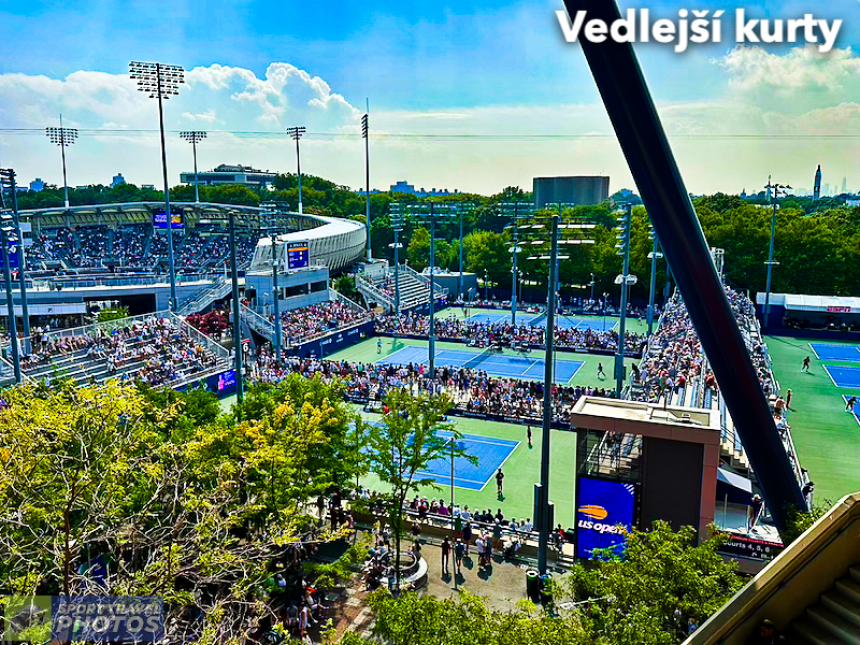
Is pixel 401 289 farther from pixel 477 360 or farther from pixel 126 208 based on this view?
pixel 126 208

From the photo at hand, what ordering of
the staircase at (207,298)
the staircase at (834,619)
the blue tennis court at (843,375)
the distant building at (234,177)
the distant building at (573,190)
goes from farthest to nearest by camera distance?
the distant building at (234,177)
the distant building at (573,190)
the staircase at (207,298)
the blue tennis court at (843,375)
the staircase at (834,619)

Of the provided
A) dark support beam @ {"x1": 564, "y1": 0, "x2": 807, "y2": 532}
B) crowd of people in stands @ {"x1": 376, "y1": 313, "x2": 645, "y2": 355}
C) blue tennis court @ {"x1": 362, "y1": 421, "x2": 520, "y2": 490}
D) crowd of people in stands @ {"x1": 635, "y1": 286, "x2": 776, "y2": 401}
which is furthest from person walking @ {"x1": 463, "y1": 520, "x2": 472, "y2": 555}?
crowd of people in stands @ {"x1": 376, "y1": 313, "x2": 645, "y2": 355}

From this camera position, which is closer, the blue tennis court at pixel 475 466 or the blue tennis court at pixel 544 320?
the blue tennis court at pixel 475 466

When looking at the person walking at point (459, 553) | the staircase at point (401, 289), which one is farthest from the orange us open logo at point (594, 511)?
the staircase at point (401, 289)

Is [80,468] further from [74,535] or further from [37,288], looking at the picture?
[37,288]

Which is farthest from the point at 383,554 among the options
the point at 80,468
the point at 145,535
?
the point at 80,468

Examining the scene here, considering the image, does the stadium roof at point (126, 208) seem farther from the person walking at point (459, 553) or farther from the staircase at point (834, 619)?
the staircase at point (834, 619)

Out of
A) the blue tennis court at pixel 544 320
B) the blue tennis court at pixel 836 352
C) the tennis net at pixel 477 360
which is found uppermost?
the blue tennis court at pixel 836 352

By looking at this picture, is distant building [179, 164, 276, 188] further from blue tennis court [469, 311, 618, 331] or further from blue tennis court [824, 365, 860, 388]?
blue tennis court [824, 365, 860, 388]
